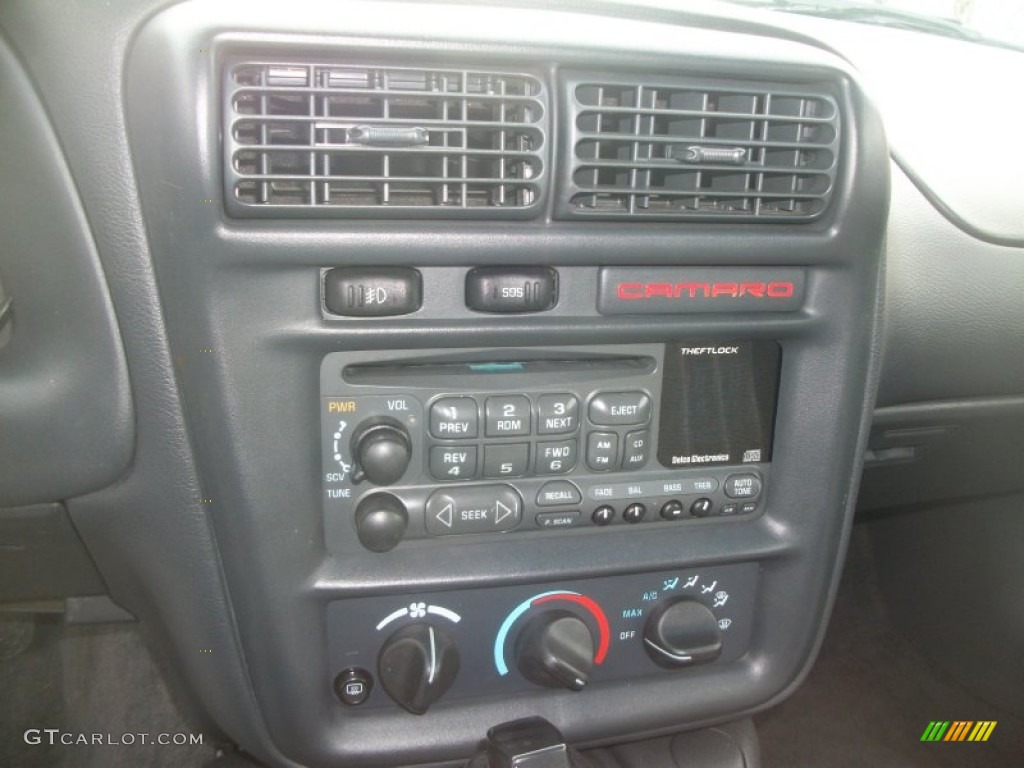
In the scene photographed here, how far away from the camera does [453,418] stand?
881mm

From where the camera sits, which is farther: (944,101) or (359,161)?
(944,101)

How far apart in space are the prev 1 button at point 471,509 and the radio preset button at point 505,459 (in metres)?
0.02

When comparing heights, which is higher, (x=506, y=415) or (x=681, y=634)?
(x=506, y=415)

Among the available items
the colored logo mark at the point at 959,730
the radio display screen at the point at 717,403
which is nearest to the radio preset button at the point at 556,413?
the radio display screen at the point at 717,403

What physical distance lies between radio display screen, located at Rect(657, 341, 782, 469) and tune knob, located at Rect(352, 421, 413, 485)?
0.94 ft

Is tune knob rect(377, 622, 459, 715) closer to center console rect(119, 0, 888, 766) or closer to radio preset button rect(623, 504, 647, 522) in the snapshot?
center console rect(119, 0, 888, 766)

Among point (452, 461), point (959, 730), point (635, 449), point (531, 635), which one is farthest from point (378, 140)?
point (959, 730)

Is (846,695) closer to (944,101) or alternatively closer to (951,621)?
(951,621)

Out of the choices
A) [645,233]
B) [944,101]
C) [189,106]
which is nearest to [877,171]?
[645,233]

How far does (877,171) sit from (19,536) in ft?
3.21

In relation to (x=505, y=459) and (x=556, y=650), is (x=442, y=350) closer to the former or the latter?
(x=505, y=459)

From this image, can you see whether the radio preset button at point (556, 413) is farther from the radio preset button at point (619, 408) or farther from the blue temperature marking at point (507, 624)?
the blue temperature marking at point (507, 624)

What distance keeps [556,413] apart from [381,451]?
18 centimetres

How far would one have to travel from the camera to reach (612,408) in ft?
3.06
